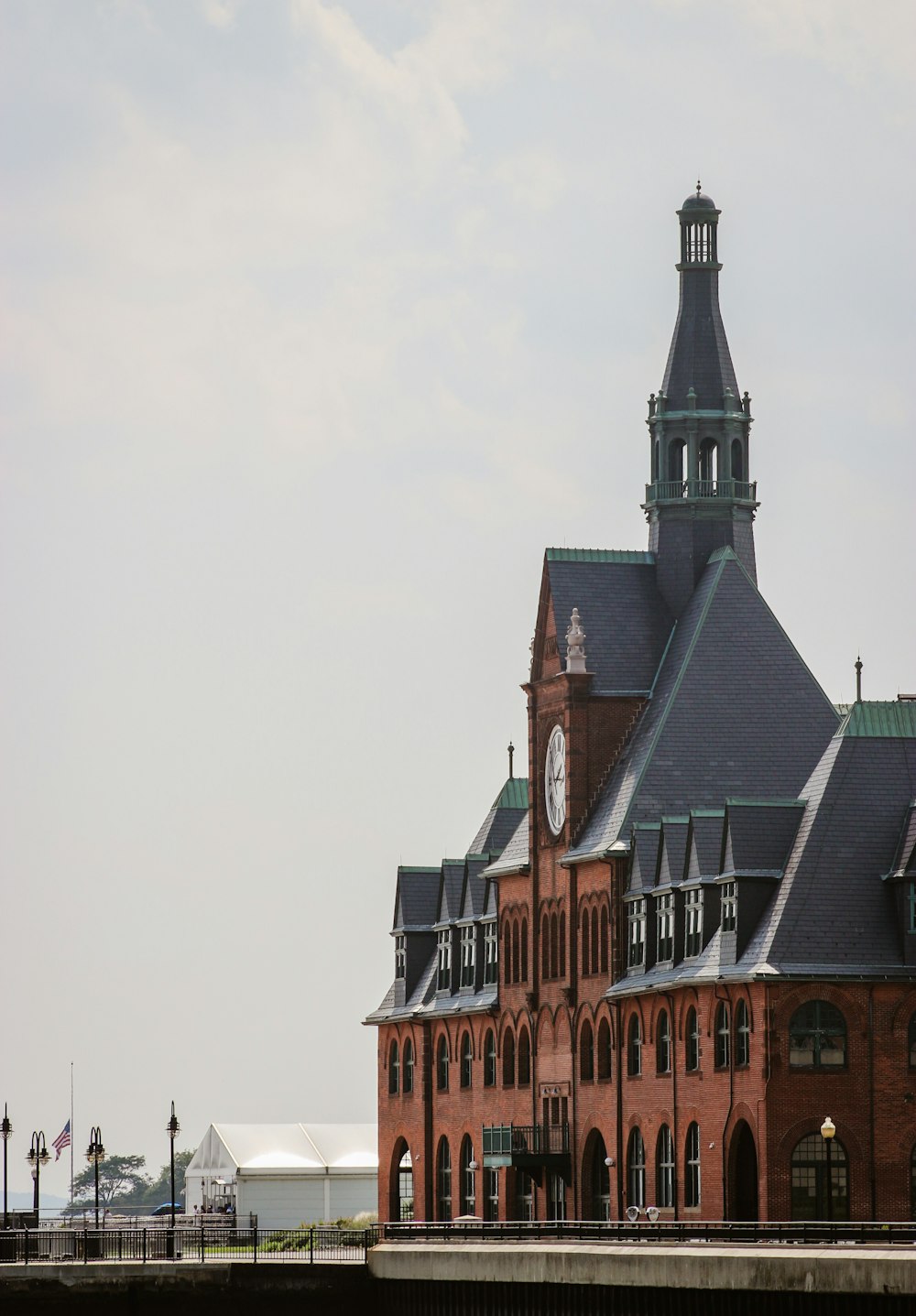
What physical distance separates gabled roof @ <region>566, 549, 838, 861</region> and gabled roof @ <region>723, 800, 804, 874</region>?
33.8 ft

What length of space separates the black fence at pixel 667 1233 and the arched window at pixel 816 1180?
33.3 feet

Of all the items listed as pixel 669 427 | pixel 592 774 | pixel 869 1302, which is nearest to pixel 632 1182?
pixel 592 774

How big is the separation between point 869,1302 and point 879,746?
33.8 meters

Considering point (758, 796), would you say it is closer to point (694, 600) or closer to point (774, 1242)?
point (694, 600)

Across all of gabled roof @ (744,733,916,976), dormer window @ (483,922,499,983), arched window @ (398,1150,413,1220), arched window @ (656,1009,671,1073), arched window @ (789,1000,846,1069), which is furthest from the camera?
arched window @ (398,1150,413,1220)

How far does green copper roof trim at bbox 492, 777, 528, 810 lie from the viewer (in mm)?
126250

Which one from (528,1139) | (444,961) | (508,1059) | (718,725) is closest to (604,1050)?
(528,1139)

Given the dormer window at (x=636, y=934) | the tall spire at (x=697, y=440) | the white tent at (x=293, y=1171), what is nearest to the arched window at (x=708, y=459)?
the tall spire at (x=697, y=440)

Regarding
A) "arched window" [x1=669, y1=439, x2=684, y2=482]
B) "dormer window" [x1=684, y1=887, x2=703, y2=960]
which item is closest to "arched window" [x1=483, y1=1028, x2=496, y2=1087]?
"dormer window" [x1=684, y1=887, x2=703, y2=960]

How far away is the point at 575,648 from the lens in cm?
10956

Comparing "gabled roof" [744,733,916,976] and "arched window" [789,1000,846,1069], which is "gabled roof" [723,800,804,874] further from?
"arched window" [789,1000,846,1069]

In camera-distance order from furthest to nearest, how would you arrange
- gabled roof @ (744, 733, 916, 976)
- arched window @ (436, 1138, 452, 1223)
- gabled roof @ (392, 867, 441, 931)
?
gabled roof @ (392, 867, 441, 931) < arched window @ (436, 1138, 452, 1223) < gabled roof @ (744, 733, 916, 976)

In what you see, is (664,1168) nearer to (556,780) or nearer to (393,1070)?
(556,780)

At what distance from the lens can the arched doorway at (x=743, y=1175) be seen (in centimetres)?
9100
